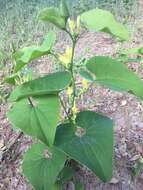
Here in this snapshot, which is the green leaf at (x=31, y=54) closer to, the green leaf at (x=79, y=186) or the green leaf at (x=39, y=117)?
the green leaf at (x=39, y=117)

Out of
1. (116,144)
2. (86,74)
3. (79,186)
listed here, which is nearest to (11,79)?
(86,74)

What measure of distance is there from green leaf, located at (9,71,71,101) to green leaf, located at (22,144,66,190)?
26 cm

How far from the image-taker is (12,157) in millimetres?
2229

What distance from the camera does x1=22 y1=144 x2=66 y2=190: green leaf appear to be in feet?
5.66

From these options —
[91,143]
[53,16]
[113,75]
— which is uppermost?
[53,16]

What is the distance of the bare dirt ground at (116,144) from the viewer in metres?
2.04

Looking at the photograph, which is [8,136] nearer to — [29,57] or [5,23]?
[29,57]

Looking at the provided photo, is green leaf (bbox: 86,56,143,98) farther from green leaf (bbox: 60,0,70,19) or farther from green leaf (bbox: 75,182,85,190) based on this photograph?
green leaf (bbox: 75,182,85,190)

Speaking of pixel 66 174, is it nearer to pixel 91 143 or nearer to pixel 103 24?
pixel 91 143

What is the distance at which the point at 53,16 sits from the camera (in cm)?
162

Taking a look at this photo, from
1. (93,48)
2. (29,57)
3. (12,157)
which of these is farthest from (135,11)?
(29,57)

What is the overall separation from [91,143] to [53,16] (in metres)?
0.48

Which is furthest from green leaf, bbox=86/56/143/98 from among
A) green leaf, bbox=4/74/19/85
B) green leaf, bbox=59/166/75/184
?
green leaf, bbox=59/166/75/184

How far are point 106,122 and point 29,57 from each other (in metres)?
0.41
